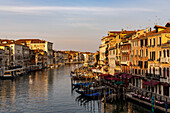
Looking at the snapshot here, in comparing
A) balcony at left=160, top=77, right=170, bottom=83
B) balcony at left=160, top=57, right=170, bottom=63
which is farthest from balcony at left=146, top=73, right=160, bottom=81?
balcony at left=160, top=57, right=170, bottom=63

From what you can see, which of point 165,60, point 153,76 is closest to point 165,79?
point 165,60

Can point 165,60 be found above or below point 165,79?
above

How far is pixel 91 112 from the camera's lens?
28297mm

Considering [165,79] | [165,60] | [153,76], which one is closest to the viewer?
[165,79]

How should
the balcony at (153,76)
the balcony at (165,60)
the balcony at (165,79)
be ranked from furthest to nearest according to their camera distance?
the balcony at (153,76) < the balcony at (165,60) < the balcony at (165,79)

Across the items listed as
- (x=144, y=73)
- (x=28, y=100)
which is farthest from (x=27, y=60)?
(x=144, y=73)

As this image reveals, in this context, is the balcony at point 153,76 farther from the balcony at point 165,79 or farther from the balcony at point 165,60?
the balcony at point 165,60

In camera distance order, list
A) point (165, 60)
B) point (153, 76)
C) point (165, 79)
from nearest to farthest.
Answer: point (165, 79)
point (165, 60)
point (153, 76)

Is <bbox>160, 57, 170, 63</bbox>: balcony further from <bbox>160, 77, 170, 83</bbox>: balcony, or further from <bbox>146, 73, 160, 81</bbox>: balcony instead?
<bbox>146, 73, 160, 81</bbox>: balcony

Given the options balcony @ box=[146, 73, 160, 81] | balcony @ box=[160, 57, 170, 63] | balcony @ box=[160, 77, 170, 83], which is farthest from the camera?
balcony @ box=[146, 73, 160, 81]

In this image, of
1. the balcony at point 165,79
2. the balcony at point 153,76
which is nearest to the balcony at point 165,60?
the balcony at point 165,79

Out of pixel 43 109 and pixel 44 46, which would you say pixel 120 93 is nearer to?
pixel 43 109

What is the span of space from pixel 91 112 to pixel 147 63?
1041cm

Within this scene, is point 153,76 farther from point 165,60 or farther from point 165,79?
point 165,60
